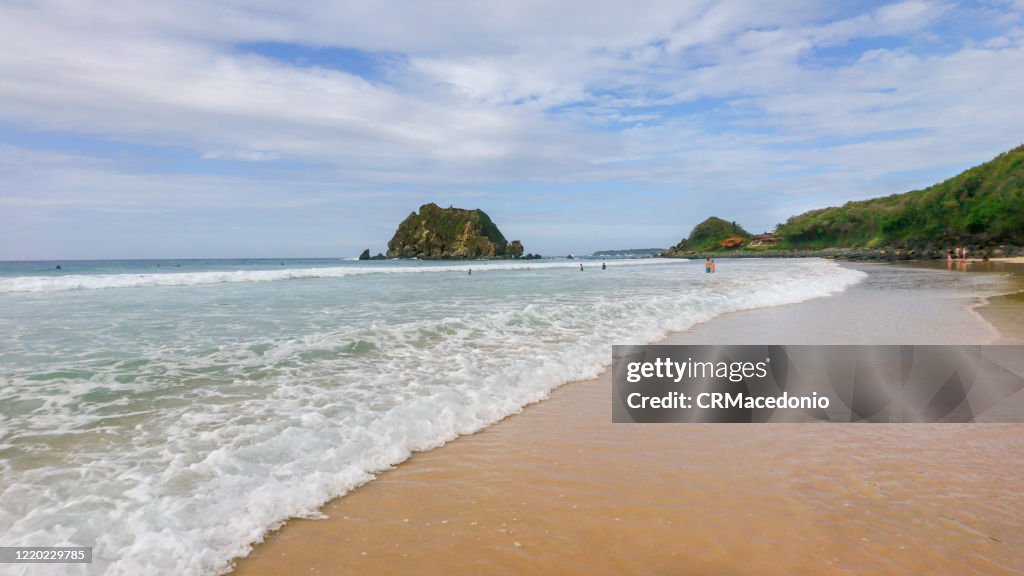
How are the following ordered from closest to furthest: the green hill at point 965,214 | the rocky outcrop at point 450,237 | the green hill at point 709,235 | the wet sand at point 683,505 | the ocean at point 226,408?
the wet sand at point 683,505 < the ocean at point 226,408 < the green hill at point 965,214 < the rocky outcrop at point 450,237 < the green hill at point 709,235

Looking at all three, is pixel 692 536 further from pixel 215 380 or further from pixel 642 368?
pixel 215 380

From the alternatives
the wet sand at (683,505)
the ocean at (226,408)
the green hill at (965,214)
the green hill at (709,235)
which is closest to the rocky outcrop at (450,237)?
the green hill at (709,235)

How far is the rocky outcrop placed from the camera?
124188 mm

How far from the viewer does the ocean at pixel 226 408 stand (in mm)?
3391

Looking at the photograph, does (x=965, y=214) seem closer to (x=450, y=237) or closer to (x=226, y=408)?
(x=226, y=408)

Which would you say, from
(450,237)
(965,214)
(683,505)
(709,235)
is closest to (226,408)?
(683,505)

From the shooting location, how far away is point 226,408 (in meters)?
5.61

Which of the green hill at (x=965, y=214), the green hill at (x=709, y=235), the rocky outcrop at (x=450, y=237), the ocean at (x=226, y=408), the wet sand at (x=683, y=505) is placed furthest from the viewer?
the green hill at (x=709, y=235)

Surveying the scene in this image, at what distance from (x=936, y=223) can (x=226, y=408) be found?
3586 inches

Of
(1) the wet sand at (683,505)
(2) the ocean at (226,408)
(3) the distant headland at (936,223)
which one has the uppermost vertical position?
(3) the distant headland at (936,223)

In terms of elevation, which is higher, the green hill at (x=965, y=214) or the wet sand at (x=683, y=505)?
the green hill at (x=965, y=214)

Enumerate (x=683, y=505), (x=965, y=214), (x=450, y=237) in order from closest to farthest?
(x=683, y=505)
(x=965, y=214)
(x=450, y=237)

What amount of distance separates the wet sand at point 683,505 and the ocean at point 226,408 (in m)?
0.41

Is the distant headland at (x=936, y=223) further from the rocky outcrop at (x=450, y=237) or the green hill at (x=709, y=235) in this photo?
the rocky outcrop at (x=450, y=237)
